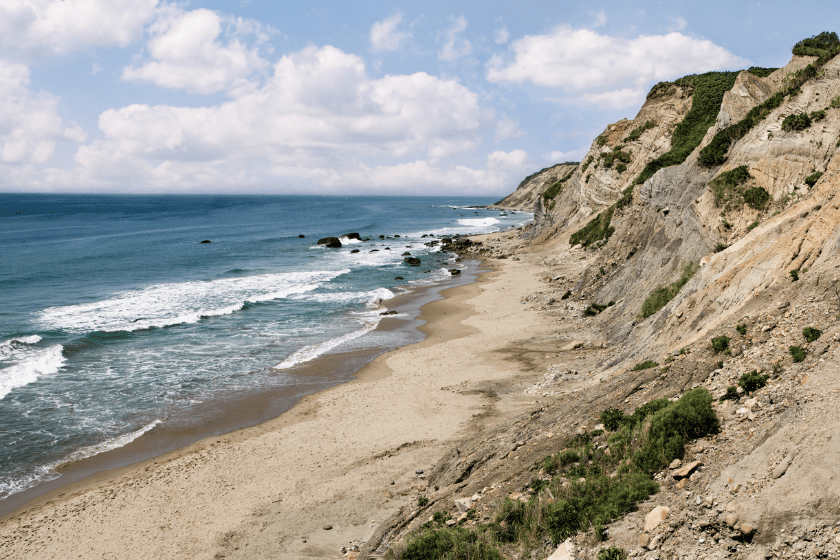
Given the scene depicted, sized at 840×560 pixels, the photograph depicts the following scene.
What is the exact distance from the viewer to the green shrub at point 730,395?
393 inches

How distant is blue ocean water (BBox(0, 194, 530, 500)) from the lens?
20.5 m

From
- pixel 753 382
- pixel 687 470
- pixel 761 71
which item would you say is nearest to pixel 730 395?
pixel 753 382

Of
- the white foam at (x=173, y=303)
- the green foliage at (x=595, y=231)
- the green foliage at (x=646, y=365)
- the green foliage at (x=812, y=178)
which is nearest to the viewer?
the green foliage at (x=646, y=365)

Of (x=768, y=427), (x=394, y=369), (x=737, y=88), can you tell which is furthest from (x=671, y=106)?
(x=768, y=427)

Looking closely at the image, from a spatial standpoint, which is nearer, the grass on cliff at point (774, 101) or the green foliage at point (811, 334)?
the green foliage at point (811, 334)

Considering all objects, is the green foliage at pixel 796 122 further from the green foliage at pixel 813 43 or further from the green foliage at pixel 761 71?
the green foliage at pixel 761 71

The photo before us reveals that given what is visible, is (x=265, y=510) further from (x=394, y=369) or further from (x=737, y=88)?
(x=737, y=88)

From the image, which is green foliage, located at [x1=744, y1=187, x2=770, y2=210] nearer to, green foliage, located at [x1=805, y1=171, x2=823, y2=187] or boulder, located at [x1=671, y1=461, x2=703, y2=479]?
green foliage, located at [x1=805, y1=171, x2=823, y2=187]

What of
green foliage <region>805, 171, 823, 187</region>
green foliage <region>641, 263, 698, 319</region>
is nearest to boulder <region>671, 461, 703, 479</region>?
green foliage <region>641, 263, 698, 319</region>

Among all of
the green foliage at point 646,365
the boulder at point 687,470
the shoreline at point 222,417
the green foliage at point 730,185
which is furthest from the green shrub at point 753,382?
the shoreline at point 222,417

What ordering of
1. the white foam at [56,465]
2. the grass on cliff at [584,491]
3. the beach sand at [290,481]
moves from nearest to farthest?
the grass on cliff at [584,491], the beach sand at [290,481], the white foam at [56,465]

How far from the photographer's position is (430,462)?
15070 mm

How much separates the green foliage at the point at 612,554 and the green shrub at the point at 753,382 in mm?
4546

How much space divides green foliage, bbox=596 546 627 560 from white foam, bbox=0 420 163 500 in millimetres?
17554
